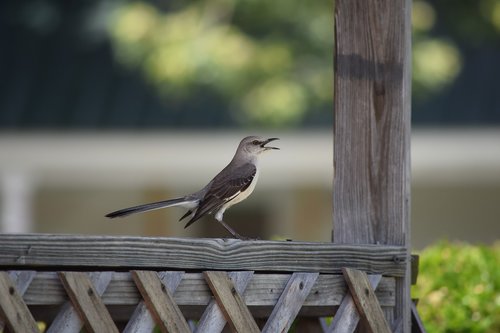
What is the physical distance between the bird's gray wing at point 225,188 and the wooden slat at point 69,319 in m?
2.16

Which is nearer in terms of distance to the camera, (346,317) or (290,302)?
(290,302)

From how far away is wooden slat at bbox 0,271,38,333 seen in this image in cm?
358

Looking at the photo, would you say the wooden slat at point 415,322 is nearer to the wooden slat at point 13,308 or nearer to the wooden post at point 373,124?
the wooden post at point 373,124

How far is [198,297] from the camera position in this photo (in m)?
4.03

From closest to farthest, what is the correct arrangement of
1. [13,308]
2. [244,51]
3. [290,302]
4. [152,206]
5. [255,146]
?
[13,308] → [290,302] → [152,206] → [255,146] → [244,51]

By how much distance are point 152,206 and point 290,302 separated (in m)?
1.05

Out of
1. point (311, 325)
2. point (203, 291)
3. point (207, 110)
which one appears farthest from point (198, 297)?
point (207, 110)

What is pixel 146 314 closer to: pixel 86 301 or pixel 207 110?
pixel 86 301

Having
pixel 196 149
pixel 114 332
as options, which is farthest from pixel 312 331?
pixel 196 149

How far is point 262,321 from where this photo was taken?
4.68 metres

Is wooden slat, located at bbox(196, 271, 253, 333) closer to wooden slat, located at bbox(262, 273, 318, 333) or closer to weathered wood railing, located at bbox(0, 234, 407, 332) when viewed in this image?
weathered wood railing, located at bbox(0, 234, 407, 332)

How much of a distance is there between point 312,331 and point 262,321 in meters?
0.22

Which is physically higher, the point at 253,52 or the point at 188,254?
the point at 188,254

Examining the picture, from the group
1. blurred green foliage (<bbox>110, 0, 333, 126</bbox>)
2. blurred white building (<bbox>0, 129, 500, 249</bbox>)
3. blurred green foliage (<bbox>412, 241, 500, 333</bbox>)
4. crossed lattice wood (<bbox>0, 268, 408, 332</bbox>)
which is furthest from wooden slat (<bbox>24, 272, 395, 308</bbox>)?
blurred white building (<bbox>0, 129, 500, 249</bbox>)
